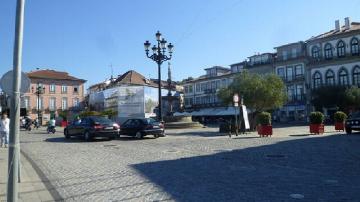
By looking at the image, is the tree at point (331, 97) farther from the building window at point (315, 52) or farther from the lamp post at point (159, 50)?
the lamp post at point (159, 50)

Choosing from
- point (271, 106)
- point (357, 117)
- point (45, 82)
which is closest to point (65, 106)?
point (45, 82)

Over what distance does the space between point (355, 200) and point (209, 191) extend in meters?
2.59

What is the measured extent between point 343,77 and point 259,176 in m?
57.2

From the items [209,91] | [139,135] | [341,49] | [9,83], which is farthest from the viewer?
[209,91]

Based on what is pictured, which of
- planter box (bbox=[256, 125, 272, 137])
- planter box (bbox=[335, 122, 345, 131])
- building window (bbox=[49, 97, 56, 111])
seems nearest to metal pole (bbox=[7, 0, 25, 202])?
planter box (bbox=[256, 125, 272, 137])

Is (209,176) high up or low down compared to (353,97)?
down

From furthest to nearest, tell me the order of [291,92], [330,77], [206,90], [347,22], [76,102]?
[76,102]
[206,90]
[291,92]
[347,22]
[330,77]

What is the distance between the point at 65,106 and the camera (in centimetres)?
10181

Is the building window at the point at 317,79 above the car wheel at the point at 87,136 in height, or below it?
above

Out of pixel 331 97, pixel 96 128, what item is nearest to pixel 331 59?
pixel 331 97

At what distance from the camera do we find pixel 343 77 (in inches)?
2472

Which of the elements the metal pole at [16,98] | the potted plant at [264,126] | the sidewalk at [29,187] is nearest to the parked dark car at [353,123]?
the potted plant at [264,126]

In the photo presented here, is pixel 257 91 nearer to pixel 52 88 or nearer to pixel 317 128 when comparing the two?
pixel 317 128

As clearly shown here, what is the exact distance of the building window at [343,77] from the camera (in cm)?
6217
